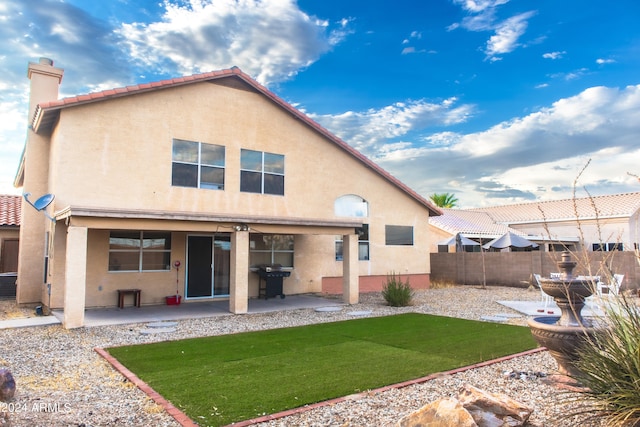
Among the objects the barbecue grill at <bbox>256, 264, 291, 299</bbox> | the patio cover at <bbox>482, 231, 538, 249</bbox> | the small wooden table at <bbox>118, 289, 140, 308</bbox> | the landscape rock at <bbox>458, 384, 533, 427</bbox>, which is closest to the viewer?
the landscape rock at <bbox>458, 384, 533, 427</bbox>

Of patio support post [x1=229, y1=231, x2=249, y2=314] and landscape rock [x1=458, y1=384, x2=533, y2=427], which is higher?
patio support post [x1=229, y1=231, x2=249, y2=314]

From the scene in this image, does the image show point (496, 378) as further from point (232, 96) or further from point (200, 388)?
point (232, 96)

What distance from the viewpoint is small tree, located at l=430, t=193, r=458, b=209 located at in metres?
49.1

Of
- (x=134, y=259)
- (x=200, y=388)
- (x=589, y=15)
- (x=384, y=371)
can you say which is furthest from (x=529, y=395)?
(x=134, y=259)

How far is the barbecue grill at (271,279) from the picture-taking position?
16219mm

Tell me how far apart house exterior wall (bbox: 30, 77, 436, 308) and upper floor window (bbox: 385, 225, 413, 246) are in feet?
2.27

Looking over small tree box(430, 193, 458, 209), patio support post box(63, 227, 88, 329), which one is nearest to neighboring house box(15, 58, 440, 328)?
Answer: patio support post box(63, 227, 88, 329)

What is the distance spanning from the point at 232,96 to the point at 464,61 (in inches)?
358

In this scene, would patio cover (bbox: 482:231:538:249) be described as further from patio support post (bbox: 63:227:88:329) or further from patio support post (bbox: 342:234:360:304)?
patio support post (bbox: 63:227:88:329)

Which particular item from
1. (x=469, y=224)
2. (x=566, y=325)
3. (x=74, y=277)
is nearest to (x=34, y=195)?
(x=74, y=277)

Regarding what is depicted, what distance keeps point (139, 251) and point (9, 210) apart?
38.0 feet

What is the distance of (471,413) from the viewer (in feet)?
14.6

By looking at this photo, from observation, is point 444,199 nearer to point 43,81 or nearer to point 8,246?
point 8,246

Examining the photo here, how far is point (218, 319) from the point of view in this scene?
12.2m
